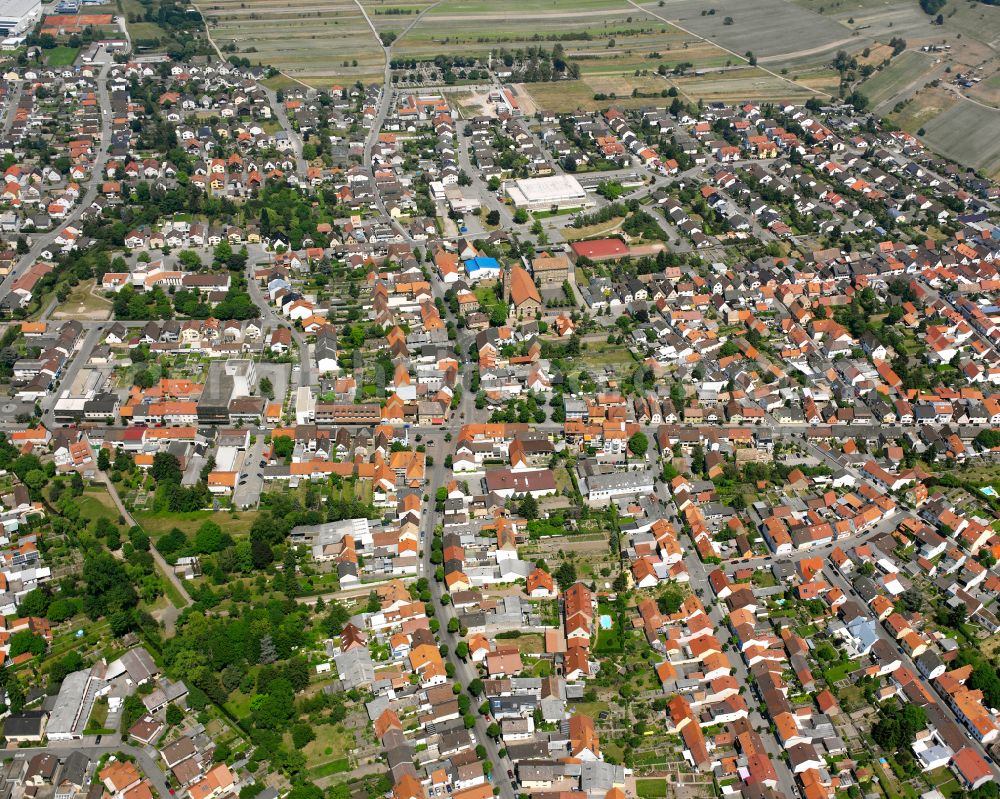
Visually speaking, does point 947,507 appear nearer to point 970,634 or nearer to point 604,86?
point 970,634

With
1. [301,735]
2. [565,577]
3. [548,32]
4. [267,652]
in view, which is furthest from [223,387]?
[548,32]

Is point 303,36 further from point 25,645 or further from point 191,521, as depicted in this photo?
point 25,645

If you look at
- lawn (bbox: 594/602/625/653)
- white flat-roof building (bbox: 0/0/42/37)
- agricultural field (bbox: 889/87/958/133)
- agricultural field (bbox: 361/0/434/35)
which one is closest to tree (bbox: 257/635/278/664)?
lawn (bbox: 594/602/625/653)

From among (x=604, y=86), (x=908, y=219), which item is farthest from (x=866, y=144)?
(x=604, y=86)

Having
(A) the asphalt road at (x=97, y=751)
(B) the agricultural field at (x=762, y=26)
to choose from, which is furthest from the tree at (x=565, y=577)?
(B) the agricultural field at (x=762, y=26)

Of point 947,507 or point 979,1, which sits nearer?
point 947,507

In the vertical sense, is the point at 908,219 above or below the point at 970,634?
above

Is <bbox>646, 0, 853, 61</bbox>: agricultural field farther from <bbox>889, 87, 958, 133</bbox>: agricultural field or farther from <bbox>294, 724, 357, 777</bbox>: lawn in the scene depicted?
<bbox>294, 724, 357, 777</bbox>: lawn
